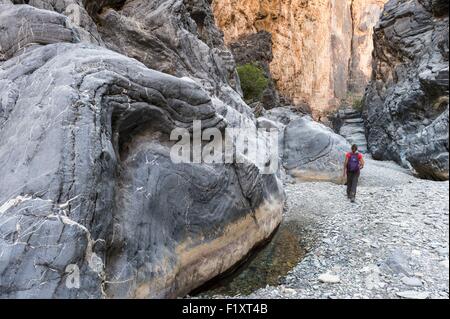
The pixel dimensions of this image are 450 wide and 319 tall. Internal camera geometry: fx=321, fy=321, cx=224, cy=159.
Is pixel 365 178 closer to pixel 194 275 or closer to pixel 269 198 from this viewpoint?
pixel 269 198

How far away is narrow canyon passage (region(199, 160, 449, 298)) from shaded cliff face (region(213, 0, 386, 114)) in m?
39.4

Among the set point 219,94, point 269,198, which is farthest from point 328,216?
point 219,94

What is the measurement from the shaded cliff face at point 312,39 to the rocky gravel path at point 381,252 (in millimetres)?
39423

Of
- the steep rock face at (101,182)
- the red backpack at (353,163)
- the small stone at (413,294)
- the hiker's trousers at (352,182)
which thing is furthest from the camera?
the hiker's trousers at (352,182)

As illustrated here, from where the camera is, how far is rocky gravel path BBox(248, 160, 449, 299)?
5.20m

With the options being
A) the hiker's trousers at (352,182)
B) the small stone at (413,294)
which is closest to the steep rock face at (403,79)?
the hiker's trousers at (352,182)

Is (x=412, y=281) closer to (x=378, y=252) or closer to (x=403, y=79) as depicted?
(x=378, y=252)

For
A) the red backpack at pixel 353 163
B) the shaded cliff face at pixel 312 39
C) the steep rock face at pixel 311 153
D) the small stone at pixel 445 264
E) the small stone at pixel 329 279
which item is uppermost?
the small stone at pixel 445 264

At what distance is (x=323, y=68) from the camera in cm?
6225

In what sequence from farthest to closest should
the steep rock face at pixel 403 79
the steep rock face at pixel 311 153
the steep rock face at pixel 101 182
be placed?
1. the steep rock face at pixel 403 79
2. the steep rock face at pixel 311 153
3. the steep rock face at pixel 101 182

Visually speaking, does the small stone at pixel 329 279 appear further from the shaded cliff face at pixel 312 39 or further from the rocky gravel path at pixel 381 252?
the shaded cliff face at pixel 312 39

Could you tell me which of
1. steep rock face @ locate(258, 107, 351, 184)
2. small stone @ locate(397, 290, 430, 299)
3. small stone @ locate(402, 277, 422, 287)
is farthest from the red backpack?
small stone @ locate(397, 290, 430, 299)

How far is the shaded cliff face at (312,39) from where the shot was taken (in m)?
45.9

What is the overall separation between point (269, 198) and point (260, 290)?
11.1 ft
